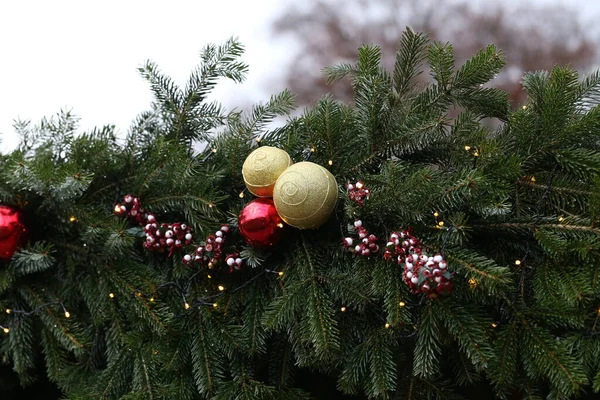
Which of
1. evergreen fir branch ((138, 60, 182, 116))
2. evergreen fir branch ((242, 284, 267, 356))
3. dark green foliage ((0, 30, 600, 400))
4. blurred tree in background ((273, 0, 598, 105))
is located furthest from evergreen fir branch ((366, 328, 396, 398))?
blurred tree in background ((273, 0, 598, 105))

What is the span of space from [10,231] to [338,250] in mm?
356

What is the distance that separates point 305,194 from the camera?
0.50 metres

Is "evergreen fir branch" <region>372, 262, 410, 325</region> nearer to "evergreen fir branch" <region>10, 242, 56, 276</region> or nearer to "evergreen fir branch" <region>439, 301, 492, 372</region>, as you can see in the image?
"evergreen fir branch" <region>439, 301, 492, 372</region>

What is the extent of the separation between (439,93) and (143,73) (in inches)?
12.9

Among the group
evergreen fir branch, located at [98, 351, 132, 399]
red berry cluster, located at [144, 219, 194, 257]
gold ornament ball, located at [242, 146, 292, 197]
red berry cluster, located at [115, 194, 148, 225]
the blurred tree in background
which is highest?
the blurred tree in background

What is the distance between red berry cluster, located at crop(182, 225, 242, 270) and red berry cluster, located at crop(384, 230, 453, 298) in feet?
0.52

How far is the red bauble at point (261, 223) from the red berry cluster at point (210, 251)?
26 mm

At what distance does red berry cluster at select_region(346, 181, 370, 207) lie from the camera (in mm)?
502

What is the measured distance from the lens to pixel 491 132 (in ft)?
1.86

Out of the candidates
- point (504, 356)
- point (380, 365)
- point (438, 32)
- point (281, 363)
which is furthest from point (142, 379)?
point (438, 32)

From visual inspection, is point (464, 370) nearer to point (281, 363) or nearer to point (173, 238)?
point (281, 363)

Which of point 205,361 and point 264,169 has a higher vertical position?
point 264,169

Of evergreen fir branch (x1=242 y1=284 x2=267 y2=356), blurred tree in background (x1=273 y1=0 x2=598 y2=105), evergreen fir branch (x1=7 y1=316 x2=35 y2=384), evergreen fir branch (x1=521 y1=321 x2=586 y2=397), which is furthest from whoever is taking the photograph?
blurred tree in background (x1=273 y1=0 x2=598 y2=105)

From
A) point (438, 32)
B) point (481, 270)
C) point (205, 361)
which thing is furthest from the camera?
point (438, 32)
